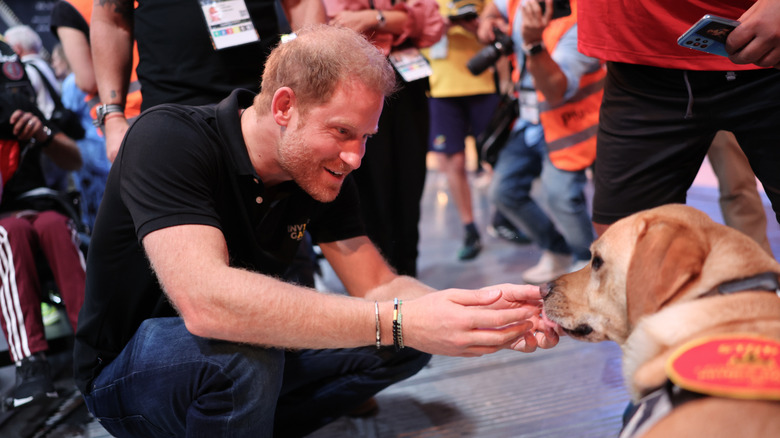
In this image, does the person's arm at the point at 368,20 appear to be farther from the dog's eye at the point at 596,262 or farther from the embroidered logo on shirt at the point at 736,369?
the embroidered logo on shirt at the point at 736,369

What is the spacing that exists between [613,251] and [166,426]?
1.29 meters

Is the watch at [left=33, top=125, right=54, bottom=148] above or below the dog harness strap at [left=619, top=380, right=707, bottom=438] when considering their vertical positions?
above

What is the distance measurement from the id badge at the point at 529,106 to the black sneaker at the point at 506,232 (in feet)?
3.75

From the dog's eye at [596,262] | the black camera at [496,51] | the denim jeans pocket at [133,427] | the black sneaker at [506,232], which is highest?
the black camera at [496,51]

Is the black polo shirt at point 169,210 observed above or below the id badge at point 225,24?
below

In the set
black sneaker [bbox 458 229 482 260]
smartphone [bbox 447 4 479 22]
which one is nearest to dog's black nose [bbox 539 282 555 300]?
black sneaker [bbox 458 229 482 260]

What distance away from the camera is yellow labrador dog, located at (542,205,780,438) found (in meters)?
1.10

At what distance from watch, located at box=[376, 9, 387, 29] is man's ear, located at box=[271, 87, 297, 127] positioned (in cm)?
125

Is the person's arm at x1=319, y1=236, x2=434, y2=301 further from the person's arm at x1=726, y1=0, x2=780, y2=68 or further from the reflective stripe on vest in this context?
the reflective stripe on vest

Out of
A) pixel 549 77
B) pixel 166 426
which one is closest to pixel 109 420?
pixel 166 426

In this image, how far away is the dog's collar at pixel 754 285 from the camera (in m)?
1.31

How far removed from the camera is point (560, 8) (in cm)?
318

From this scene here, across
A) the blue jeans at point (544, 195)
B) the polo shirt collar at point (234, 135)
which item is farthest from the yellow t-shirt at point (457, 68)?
the polo shirt collar at point (234, 135)

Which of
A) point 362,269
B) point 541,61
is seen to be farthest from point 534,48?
point 362,269
